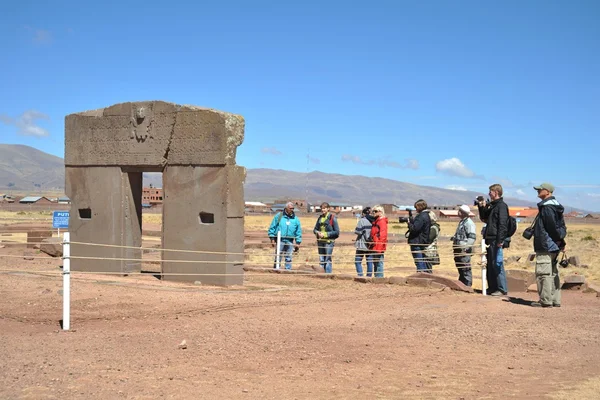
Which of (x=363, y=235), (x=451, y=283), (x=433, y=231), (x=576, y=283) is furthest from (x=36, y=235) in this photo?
(x=576, y=283)

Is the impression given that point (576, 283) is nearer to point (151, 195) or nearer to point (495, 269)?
point (495, 269)

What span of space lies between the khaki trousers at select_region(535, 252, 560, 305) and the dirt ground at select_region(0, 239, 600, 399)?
0.34 m

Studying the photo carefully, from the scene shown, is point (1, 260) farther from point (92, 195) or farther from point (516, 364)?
point (516, 364)

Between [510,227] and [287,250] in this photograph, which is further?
[287,250]

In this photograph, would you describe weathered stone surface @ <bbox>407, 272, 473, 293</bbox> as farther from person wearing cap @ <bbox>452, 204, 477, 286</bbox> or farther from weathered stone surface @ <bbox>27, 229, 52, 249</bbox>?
weathered stone surface @ <bbox>27, 229, 52, 249</bbox>

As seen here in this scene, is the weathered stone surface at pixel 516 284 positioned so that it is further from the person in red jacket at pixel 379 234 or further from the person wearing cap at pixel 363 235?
the person wearing cap at pixel 363 235

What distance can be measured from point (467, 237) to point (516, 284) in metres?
1.47

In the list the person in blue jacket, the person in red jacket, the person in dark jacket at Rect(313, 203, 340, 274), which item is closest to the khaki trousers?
the person in red jacket

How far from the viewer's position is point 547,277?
10.9m

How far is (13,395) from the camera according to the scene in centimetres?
564

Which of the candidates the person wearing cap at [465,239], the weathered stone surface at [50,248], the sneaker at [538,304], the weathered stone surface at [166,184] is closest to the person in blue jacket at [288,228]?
the weathered stone surface at [166,184]

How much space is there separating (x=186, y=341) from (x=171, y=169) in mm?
6231

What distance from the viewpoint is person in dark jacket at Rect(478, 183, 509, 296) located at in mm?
12094

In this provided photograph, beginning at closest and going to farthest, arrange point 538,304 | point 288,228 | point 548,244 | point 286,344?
point 286,344
point 548,244
point 538,304
point 288,228
